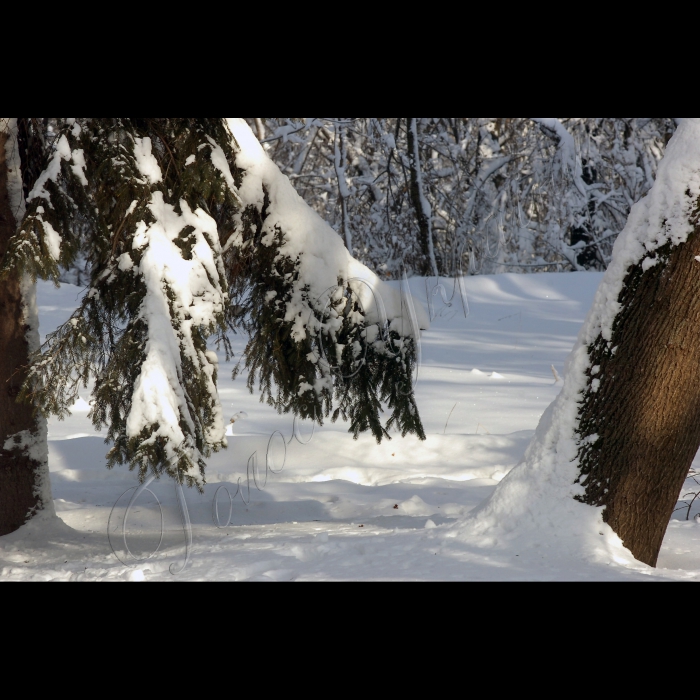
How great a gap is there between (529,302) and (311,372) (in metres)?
8.57

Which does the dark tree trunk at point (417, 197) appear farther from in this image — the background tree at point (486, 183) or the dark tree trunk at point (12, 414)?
the dark tree trunk at point (12, 414)

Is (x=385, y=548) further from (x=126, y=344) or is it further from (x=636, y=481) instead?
(x=126, y=344)

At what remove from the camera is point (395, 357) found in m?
4.51

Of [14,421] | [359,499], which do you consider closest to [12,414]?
[14,421]

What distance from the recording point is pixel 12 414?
440 cm

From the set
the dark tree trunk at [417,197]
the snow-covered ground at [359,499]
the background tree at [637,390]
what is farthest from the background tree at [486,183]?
the background tree at [637,390]

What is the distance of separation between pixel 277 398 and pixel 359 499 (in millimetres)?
1468

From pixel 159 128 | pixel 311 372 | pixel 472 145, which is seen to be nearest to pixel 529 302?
pixel 472 145

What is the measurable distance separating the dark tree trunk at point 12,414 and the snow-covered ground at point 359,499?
6.6 inches

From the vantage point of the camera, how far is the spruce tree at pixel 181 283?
3.44 metres

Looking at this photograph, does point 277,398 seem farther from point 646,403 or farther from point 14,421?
point 646,403

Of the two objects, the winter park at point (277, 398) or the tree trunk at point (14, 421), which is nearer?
the winter park at point (277, 398)

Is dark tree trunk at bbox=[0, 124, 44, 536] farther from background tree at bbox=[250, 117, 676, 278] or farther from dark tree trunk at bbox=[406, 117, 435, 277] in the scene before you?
background tree at bbox=[250, 117, 676, 278]

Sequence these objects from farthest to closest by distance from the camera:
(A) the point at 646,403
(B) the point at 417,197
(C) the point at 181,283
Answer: (B) the point at 417,197 → (C) the point at 181,283 → (A) the point at 646,403
